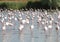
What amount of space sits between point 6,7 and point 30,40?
26122 mm

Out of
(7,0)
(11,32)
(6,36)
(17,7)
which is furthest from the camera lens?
(7,0)

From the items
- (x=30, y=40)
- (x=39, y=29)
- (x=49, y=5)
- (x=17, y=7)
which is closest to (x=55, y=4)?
(x=49, y=5)

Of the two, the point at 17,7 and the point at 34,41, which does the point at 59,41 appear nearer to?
the point at 34,41

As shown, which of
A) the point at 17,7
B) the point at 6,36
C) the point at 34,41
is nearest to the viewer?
the point at 34,41

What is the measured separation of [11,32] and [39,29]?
1790mm

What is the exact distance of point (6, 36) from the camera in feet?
52.3

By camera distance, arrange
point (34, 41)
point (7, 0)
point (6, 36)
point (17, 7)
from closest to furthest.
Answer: point (34, 41), point (6, 36), point (17, 7), point (7, 0)

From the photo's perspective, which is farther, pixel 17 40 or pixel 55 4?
pixel 55 4

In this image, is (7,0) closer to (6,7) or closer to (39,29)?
(6,7)

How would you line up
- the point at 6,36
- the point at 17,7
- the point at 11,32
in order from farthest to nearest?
1. the point at 17,7
2. the point at 11,32
3. the point at 6,36

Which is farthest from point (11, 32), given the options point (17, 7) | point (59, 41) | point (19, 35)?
point (17, 7)

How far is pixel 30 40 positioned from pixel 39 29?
3110 mm

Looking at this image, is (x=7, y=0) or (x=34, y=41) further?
(x=7, y=0)

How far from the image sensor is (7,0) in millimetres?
45969
